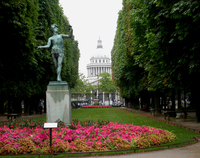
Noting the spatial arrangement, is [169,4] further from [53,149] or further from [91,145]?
[53,149]

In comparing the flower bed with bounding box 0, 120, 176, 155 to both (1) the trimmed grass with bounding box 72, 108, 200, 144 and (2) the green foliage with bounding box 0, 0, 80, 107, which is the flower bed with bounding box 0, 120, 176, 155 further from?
(2) the green foliage with bounding box 0, 0, 80, 107

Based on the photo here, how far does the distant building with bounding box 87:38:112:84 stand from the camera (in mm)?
183250

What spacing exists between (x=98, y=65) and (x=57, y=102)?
170 metres

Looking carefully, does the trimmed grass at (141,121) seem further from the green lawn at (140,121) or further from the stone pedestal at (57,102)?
the stone pedestal at (57,102)

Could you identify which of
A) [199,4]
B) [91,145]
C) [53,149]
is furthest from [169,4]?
[53,149]

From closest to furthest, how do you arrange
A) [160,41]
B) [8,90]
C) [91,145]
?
[91,145], [160,41], [8,90]

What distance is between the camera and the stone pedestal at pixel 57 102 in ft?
45.6


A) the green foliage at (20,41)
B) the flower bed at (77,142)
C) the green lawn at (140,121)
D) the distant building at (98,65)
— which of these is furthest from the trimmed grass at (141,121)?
the distant building at (98,65)

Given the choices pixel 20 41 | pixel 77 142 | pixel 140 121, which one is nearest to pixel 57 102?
pixel 77 142

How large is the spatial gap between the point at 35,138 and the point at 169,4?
24.3 ft

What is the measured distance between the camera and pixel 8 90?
84.7 ft

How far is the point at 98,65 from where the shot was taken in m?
183

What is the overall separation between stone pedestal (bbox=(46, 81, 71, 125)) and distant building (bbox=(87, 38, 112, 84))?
533ft

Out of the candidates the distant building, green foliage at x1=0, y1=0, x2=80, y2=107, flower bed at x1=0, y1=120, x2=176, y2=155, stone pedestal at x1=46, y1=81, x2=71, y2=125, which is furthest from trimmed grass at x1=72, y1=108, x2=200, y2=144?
the distant building
